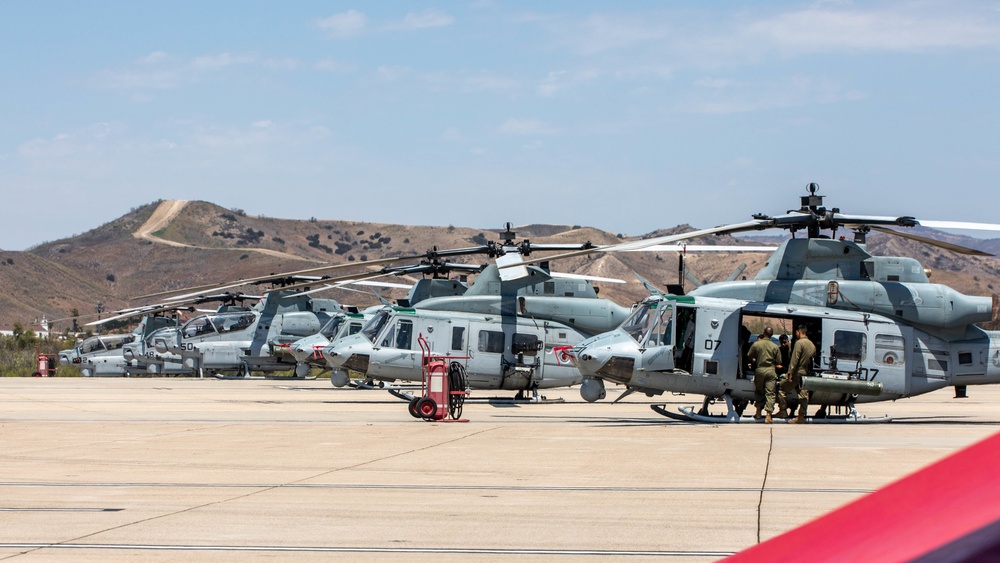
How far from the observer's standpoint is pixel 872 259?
18.5 m

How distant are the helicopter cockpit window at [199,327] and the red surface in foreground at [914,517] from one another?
40.0 meters

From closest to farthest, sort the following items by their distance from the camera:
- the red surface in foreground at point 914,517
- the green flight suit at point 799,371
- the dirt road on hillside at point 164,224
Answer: the red surface in foreground at point 914,517 < the green flight suit at point 799,371 < the dirt road on hillside at point 164,224

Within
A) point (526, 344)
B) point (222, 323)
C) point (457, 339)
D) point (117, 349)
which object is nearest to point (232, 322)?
point (222, 323)

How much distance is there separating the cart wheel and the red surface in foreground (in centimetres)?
1779

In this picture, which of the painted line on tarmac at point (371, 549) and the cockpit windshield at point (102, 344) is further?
the cockpit windshield at point (102, 344)

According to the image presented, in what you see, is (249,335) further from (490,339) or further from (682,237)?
(682,237)

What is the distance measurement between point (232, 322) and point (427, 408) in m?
22.3

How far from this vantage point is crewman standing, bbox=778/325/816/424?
56.6ft

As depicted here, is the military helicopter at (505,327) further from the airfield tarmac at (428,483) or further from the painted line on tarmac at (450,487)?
the painted line on tarmac at (450,487)

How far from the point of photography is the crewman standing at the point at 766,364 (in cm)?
1745

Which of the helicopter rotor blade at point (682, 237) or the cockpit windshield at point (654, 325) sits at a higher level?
the helicopter rotor blade at point (682, 237)

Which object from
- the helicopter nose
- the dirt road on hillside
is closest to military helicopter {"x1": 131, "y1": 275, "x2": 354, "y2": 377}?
the helicopter nose

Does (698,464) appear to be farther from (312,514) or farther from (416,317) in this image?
(416,317)

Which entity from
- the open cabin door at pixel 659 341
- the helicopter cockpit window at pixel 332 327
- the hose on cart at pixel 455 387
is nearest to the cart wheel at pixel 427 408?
the hose on cart at pixel 455 387
